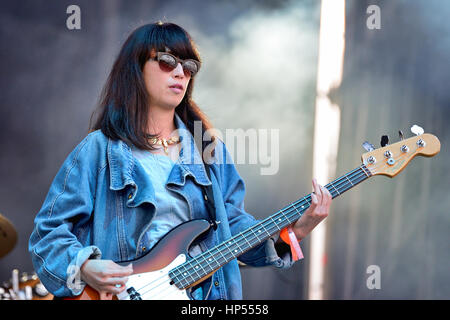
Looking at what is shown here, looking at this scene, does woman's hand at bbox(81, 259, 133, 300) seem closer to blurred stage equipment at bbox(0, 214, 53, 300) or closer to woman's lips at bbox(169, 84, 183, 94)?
woman's lips at bbox(169, 84, 183, 94)

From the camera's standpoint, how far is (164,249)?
6.57 ft

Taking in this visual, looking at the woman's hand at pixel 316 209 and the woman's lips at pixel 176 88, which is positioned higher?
the woman's lips at pixel 176 88

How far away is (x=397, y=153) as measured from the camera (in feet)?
7.83

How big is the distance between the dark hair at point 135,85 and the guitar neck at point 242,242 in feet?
1.57

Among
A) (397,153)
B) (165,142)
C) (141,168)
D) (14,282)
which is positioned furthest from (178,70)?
(14,282)

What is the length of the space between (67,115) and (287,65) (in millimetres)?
1531


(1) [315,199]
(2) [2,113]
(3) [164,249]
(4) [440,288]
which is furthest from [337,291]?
(2) [2,113]

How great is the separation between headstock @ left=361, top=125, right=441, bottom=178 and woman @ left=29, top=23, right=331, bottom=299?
311 mm

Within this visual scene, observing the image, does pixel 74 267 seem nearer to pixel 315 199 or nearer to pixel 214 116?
pixel 315 199

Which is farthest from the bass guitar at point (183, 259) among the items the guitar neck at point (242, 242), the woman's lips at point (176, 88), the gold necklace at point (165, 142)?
the woman's lips at point (176, 88)

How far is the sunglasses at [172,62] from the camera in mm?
2180

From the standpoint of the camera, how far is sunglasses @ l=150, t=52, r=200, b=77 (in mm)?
2180

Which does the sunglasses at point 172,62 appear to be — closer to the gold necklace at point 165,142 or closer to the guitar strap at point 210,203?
the gold necklace at point 165,142

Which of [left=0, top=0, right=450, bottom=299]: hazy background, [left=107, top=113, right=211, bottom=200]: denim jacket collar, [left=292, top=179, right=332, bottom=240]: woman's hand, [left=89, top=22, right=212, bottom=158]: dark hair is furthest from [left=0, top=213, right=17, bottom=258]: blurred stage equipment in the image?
[left=292, top=179, right=332, bottom=240]: woman's hand
